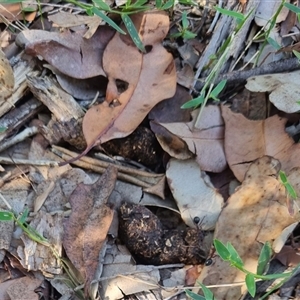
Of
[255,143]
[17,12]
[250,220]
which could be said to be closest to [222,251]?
[250,220]

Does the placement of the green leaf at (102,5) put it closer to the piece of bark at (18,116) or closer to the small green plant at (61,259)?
the piece of bark at (18,116)

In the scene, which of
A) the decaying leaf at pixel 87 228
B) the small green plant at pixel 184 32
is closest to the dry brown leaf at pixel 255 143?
the small green plant at pixel 184 32

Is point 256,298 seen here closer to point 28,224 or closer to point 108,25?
point 28,224

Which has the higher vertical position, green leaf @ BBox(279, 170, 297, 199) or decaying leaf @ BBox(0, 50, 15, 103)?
decaying leaf @ BBox(0, 50, 15, 103)

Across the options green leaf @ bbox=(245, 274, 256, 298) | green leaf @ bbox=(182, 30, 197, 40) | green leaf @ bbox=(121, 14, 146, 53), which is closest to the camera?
green leaf @ bbox=(245, 274, 256, 298)

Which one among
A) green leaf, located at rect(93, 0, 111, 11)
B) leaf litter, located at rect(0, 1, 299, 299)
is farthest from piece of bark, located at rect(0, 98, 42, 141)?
green leaf, located at rect(93, 0, 111, 11)

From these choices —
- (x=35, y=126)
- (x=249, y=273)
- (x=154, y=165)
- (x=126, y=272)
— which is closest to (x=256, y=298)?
(x=249, y=273)

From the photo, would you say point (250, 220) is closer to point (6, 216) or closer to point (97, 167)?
point (97, 167)

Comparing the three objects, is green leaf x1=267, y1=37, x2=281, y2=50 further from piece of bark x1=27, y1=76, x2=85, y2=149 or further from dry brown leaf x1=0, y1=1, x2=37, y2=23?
dry brown leaf x1=0, y1=1, x2=37, y2=23
